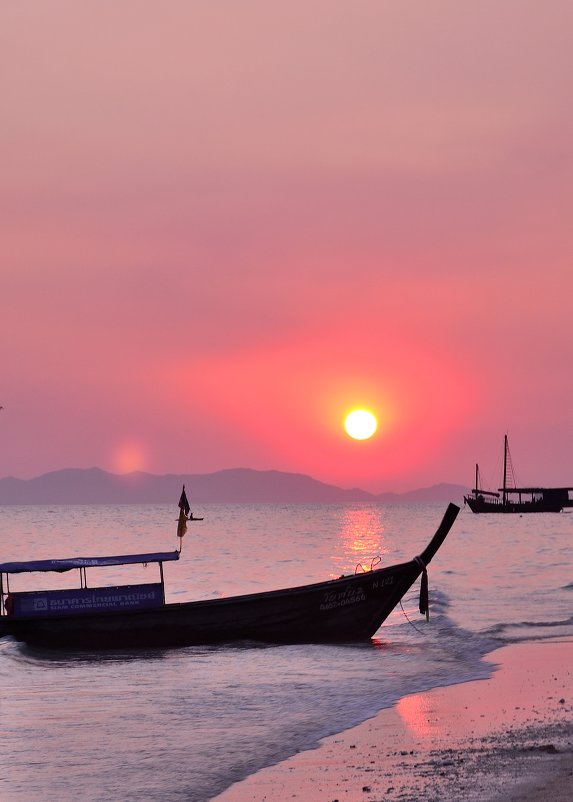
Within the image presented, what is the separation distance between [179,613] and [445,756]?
14278 millimetres

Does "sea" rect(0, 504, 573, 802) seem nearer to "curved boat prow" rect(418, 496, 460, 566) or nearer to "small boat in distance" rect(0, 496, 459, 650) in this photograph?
"small boat in distance" rect(0, 496, 459, 650)

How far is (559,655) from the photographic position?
2256cm

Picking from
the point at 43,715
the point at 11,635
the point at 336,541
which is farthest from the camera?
the point at 336,541

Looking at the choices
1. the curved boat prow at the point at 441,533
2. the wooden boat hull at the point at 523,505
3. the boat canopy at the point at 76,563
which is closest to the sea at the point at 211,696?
the boat canopy at the point at 76,563

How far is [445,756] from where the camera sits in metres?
12.4

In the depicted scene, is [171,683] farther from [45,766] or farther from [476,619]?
[476,619]

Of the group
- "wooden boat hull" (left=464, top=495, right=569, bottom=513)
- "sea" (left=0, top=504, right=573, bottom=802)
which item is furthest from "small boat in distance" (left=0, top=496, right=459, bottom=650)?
"wooden boat hull" (left=464, top=495, right=569, bottom=513)

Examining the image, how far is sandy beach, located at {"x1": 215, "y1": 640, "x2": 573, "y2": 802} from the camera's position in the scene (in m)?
10.8

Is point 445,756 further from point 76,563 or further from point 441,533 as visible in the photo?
point 76,563

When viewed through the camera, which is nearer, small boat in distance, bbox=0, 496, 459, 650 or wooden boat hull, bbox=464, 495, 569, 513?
small boat in distance, bbox=0, 496, 459, 650

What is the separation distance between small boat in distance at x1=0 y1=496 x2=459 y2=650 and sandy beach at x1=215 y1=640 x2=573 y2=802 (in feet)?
27.7

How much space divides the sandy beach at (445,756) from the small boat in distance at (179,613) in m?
8.43

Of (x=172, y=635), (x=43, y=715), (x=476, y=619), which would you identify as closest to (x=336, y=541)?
(x=476, y=619)

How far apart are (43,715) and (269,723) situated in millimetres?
4313
